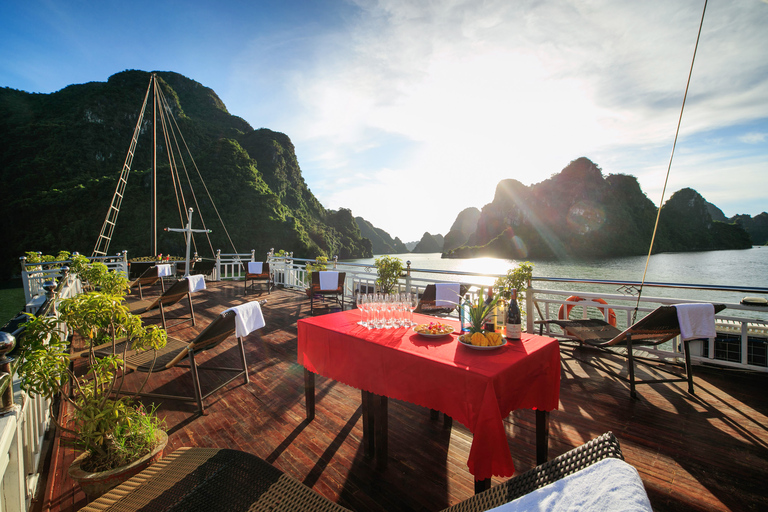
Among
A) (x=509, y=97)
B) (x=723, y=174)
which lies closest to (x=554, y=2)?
(x=509, y=97)

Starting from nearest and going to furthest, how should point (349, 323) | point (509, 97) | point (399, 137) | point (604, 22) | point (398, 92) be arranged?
point (349, 323), point (604, 22), point (509, 97), point (398, 92), point (399, 137)

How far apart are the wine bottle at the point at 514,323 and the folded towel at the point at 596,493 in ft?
3.77

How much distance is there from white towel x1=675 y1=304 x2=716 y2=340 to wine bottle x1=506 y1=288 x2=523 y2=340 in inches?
71.1

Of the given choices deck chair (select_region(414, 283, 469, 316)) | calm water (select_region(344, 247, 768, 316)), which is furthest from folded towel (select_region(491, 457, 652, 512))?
calm water (select_region(344, 247, 768, 316))

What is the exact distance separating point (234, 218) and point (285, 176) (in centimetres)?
2157

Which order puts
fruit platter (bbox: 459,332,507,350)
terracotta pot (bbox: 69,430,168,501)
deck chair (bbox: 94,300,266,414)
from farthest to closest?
deck chair (bbox: 94,300,266,414)
fruit platter (bbox: 459,332,507,350)
terracotta pot (bbox: 69,430,168,501)

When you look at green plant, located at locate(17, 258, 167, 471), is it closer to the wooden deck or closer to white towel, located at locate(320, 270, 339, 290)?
the wooden deck

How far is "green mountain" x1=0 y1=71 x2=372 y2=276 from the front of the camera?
90.4 ft

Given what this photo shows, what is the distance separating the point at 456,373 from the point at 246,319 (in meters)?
2.05

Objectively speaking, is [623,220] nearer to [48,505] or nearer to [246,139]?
[48,505]

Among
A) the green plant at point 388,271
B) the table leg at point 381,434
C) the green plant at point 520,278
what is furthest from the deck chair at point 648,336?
the green plant at point 388,271

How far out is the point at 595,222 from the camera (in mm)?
47469

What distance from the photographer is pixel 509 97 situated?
464cm

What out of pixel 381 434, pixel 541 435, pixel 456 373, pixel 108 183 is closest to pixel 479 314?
pixel 456 373
